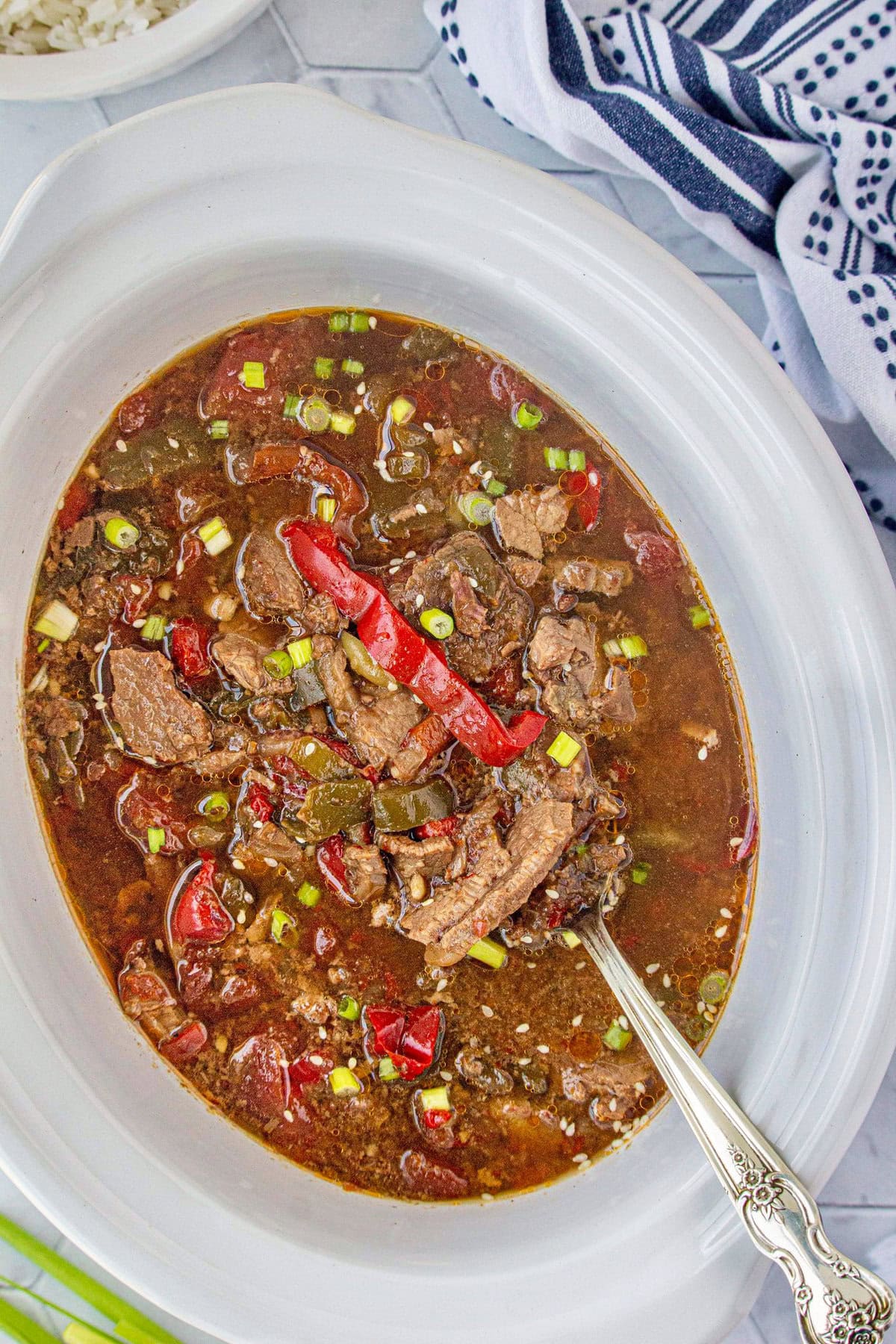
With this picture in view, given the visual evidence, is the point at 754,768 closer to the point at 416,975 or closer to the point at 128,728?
the point at 416,975

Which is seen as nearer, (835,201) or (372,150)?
(372,150)

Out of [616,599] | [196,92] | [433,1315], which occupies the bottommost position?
[433,1315]

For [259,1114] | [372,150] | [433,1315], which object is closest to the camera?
[372,150]

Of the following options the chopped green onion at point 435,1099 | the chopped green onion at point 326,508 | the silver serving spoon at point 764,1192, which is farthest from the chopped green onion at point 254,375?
the chopped green onion at point 435,1099

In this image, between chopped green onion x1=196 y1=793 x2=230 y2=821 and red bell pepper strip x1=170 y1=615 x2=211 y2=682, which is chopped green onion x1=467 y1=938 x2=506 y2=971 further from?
red bell pepper strip x1=170 y1=615 x2=211 y2=682

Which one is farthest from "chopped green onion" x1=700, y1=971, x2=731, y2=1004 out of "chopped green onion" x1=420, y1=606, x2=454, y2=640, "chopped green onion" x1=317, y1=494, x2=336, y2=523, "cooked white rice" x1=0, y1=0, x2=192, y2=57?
"cooked white rice" x1=0, y1=0, x2=192, y2=57

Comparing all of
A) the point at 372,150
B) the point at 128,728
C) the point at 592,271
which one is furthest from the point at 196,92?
the point at 128,728

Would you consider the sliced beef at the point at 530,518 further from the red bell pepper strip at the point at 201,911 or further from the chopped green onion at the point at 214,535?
the red bell pepper strip at the point at 201,911

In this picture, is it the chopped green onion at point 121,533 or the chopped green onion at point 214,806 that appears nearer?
the chopped green onion at point 121,533
